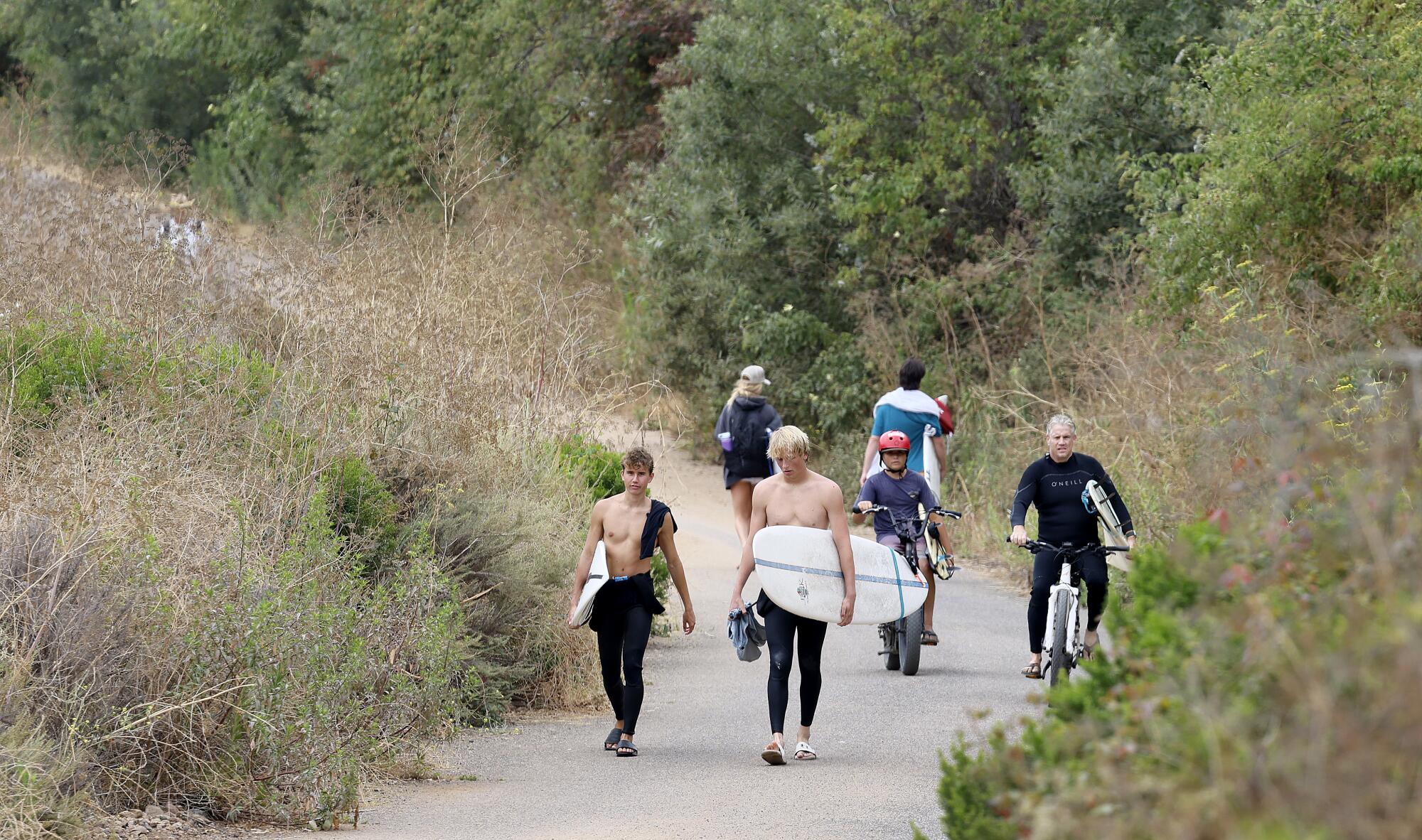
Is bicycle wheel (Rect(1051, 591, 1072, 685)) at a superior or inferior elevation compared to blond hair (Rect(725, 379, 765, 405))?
inferior

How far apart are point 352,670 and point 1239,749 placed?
637cm

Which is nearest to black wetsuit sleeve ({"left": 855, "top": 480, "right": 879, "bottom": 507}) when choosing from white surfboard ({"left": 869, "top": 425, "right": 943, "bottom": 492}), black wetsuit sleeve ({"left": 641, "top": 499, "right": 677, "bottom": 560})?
white surfboard ({"left": 869, "top": 425, "right": 943, "bottom": 492})

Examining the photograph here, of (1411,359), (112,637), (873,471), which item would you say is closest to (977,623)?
(873,471)

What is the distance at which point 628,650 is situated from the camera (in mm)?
9273

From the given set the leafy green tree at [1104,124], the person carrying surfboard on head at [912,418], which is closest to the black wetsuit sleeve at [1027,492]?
the person carrying surfboard on head at [912,418]

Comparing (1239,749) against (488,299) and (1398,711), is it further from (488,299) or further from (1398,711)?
(488,299)

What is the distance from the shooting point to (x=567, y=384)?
1398 centimetres

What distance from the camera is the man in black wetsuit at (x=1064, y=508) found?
33.0 feet

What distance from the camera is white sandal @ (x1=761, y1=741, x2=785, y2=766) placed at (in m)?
8.78

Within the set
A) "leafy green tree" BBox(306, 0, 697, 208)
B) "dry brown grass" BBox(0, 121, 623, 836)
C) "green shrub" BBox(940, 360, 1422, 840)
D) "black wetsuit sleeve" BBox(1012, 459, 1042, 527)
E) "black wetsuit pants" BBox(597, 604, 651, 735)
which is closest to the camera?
"green shrub" BBox(940, 360, 1422, 840)

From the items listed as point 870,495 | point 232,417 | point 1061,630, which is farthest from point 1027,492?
point 232,417

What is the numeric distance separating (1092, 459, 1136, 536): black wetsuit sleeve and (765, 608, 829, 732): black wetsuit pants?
7.04 feet

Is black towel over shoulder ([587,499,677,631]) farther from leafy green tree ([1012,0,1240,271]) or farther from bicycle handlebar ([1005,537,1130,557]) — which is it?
leafy green tree ([1012,0,1240,271])

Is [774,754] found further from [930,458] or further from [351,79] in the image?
[351,79]
